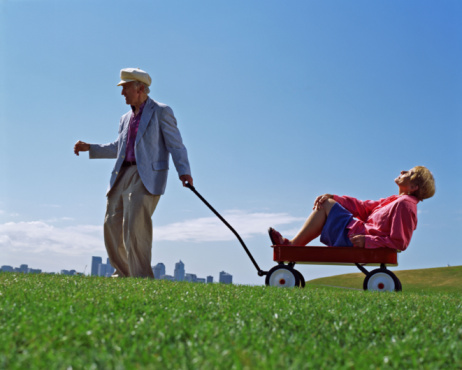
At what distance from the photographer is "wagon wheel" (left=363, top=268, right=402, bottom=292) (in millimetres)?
6674

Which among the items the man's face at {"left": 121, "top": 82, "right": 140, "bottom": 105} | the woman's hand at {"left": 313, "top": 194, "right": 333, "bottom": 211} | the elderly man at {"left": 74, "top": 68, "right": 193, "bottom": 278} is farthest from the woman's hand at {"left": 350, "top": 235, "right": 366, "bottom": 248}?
the man's face at {"left": 121, "top": 82, "right": 140, "bottom": 105}

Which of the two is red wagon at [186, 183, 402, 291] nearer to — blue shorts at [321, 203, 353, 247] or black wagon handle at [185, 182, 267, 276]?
blue shorts at [321, 203, 353, 247]

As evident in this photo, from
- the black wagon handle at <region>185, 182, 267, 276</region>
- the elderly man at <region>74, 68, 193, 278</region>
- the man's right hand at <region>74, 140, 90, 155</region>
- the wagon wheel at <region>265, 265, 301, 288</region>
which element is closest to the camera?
the wagon wheel at <region>265, 265, 301, 288</region>

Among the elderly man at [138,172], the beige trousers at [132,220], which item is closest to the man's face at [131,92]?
the elderly man at [138,172]

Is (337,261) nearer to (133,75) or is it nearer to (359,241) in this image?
(359,241)

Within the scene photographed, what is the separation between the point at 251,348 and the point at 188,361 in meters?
0.42

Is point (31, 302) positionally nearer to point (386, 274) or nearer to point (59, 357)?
point (59, 357)

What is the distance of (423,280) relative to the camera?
12211 mm

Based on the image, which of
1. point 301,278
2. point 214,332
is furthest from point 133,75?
point 214,332

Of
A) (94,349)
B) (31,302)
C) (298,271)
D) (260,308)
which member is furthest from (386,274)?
(94,349)

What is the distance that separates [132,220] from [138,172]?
68 cm

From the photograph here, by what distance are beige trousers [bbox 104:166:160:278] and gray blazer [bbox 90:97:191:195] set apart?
0.13 metres

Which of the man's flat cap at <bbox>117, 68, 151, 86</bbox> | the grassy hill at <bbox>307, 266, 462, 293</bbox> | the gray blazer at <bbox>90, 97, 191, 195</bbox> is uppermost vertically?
the man's flat cap at <bbox>117, 68, 151, 86</bbox>

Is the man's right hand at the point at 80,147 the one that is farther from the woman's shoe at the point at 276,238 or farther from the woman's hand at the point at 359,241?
the woman's hand at the point at 359,241
